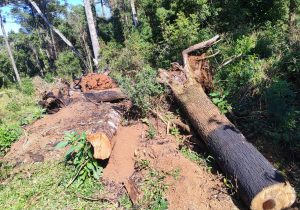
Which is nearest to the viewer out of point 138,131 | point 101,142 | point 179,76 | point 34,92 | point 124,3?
point 101,142

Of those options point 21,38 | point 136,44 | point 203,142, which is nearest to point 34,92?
point 136,44

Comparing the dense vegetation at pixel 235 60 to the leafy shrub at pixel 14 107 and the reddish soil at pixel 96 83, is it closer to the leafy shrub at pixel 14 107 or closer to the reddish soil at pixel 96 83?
the leafy shrub at pixel 14 107

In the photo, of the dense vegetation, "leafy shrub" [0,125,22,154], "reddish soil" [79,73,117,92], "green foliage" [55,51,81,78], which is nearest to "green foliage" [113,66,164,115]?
the dense vegetation

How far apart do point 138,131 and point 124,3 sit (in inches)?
906

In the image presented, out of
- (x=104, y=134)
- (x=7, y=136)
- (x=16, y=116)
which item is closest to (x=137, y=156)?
(x=104, y=134)

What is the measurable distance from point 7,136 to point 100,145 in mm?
2891

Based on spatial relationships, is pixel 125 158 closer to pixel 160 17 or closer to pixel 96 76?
pixel 96 76

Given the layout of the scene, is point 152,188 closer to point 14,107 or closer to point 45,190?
point 45,190

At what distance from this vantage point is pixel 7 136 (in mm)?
6359

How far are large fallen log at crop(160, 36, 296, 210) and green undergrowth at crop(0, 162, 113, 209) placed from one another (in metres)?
1.65

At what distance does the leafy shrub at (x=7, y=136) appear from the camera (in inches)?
244

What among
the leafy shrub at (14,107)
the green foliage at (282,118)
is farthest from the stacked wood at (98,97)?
the green foliage at (282,118)

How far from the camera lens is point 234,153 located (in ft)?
13.2

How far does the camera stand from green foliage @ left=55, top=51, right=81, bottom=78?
23462mm
